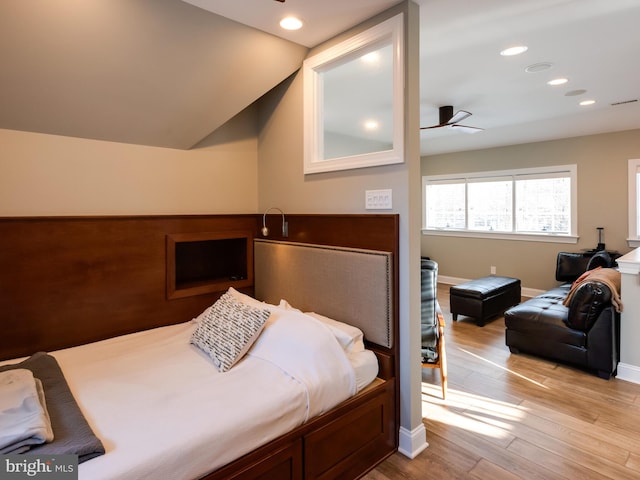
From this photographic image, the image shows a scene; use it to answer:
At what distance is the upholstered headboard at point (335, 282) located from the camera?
2.12 meters

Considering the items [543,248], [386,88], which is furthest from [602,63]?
[543,248]

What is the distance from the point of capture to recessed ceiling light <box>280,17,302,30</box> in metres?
2.19

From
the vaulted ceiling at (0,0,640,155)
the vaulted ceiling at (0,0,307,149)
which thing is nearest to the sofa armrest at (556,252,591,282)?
the vaulted ceiling at (0,0,640,155)

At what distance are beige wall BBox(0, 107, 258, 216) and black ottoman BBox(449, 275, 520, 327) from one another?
112 inches

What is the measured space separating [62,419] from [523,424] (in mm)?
2605

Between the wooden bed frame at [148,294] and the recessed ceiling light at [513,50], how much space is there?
1.68m

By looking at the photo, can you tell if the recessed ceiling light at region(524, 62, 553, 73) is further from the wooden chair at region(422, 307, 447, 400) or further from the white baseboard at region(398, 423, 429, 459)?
the white baseboard at region(398, 423, 429, 459)

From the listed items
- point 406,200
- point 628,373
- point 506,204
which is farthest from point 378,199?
point 506,204

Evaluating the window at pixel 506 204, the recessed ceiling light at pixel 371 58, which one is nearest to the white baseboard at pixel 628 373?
the window at pixel 506 204

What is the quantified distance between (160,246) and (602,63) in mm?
3725

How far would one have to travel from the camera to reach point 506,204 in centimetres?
610

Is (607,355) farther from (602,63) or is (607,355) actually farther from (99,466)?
(99,466)

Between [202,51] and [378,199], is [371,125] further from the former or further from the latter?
[202,51]

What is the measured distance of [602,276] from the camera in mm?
3234
